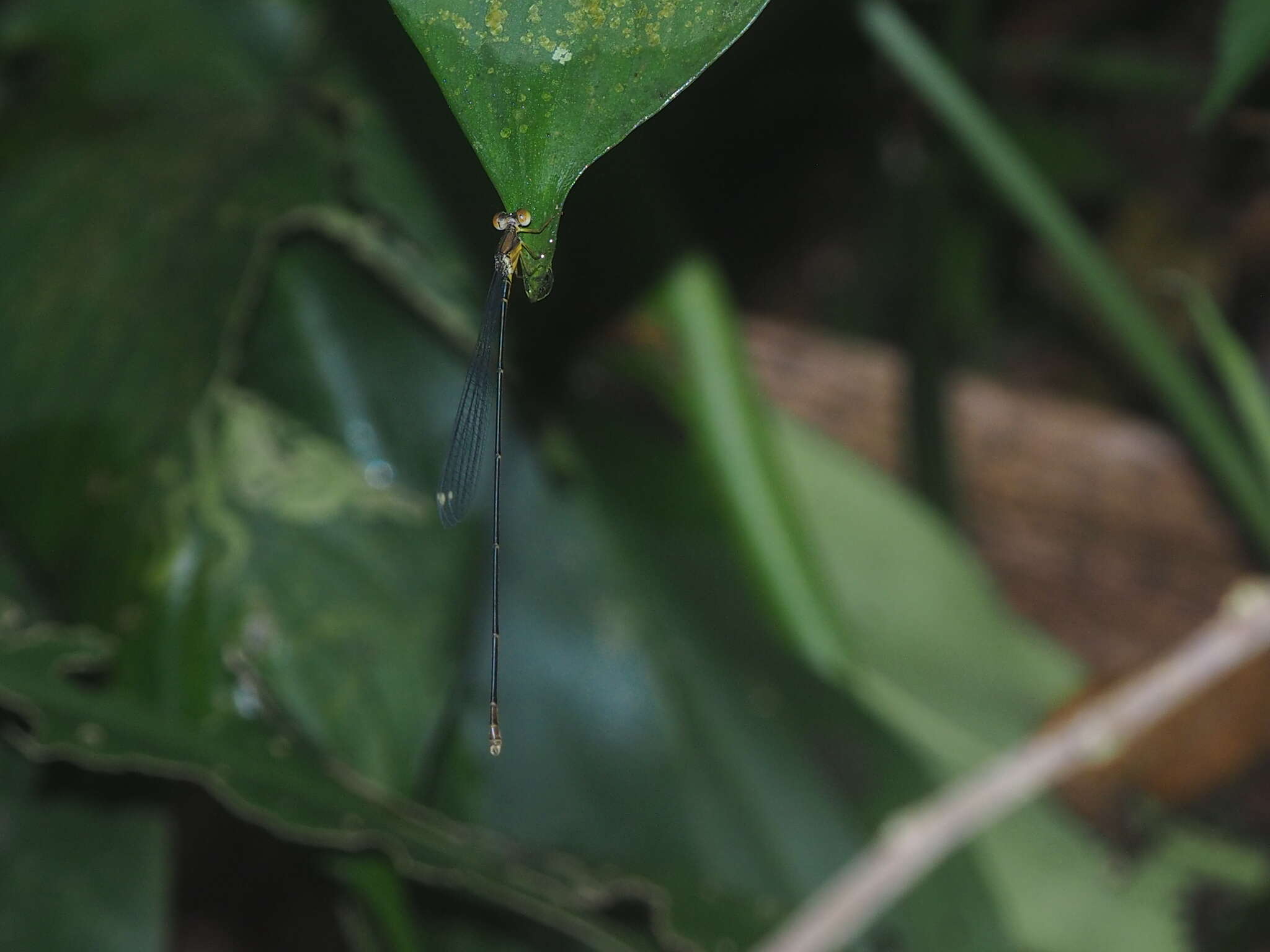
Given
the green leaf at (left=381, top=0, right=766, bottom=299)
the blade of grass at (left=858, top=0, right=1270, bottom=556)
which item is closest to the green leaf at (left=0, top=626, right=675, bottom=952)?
the green leaf at (left=381, top=0, right=766, bottom=299)

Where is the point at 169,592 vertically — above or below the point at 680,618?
below

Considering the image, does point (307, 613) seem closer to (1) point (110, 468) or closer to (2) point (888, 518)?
(1) point (110, 468)

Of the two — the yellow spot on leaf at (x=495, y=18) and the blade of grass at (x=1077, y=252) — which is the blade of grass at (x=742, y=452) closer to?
the blade of grass at (x=1077, y=252)

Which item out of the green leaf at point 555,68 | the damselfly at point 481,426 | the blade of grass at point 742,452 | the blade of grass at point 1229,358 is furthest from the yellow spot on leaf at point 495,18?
the blade of grass at point 1229,358

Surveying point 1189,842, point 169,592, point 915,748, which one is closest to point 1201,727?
point 1189,842

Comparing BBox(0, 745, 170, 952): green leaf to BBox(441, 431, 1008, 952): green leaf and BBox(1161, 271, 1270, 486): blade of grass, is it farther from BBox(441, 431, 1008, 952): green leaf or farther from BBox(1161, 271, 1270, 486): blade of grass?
BBox(1161, 271, 1270, 486): blade of grass
